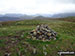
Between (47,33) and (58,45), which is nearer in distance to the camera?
(58,45)

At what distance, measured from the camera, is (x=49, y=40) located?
21.1 metres

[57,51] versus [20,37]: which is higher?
[20,37]

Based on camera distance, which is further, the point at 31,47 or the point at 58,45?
the point at 58,45

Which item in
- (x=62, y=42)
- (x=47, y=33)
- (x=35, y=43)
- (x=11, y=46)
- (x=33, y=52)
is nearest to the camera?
(x=33, y=52)

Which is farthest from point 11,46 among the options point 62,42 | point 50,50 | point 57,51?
point 62,42

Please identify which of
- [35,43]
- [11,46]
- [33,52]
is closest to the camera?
[33,52]

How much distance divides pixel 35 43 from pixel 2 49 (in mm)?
6269

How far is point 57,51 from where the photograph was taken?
59.7ft

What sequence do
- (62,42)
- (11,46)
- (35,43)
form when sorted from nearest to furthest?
(11,46) < (35,43) < (62,42)

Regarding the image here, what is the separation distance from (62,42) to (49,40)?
281 centimetres

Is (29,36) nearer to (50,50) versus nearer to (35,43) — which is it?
(35,43)

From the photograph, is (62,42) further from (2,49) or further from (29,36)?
(2,49)

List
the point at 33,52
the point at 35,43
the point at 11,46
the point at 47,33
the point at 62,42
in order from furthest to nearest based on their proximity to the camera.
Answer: the point at 47,33 < the point at 62,42 < the point at 35,43 < the point at 11,46 < the point at 33,52

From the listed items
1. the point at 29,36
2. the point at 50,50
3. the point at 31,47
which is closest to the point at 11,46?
the point at 31,47
